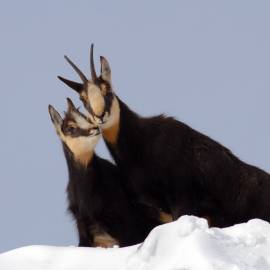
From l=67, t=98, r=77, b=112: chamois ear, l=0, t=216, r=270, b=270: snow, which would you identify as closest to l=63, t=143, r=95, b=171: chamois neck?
l=67, t=98, r=77, b=112: chamois ear

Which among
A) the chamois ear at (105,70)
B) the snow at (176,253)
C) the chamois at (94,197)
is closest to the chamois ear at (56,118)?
the chamois at (94,197)

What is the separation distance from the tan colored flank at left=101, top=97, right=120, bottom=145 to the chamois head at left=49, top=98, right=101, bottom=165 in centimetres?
17

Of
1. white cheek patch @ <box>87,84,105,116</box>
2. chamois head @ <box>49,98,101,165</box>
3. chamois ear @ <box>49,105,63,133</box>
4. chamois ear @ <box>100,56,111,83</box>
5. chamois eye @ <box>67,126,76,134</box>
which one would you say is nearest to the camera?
white cheek patch @ <box>87,84,105,116</box>

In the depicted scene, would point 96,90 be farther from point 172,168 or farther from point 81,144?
point 172,168

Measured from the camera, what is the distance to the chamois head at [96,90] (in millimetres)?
11853

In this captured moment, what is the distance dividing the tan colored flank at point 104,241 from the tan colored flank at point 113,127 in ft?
3.75

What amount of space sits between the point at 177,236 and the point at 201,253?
0.49m

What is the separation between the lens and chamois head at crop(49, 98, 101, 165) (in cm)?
1205

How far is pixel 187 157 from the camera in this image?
12.2 metres

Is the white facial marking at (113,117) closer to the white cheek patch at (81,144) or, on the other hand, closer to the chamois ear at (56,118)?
the white cheek patch at (81,144)

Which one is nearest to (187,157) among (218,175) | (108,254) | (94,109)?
(218,175)

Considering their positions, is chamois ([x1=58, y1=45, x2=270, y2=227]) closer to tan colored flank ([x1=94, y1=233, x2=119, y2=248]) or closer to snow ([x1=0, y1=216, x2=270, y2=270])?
tan colored flank ([x1=94, y1=233, x2=119, y2=248])

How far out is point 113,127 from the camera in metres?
12.2

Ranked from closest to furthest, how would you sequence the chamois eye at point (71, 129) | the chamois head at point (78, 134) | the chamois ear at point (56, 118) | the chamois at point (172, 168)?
the chamois at point (172, 168), the chamois head at point (78, 134), the chamois eye at point (71, 129), the chamois ear at point (56, 118)
